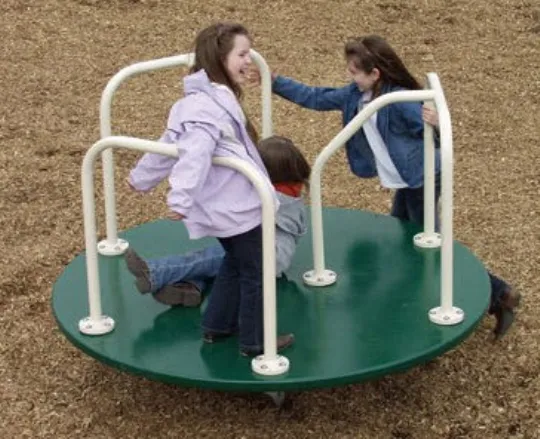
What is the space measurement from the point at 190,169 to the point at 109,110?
110cm

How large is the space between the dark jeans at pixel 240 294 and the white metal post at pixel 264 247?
11 centimetres

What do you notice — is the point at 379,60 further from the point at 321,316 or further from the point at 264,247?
the point at 264,247

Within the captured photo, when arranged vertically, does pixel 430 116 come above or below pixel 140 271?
above

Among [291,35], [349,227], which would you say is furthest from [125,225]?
[291,35]

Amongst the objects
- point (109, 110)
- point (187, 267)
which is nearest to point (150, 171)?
point (187, 267)

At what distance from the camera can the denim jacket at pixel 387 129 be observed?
13.4ft

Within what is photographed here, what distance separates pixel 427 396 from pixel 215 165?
3.94 feet

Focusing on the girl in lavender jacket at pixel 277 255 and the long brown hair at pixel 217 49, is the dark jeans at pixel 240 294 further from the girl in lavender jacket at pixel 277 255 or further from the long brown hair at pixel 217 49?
the long brown hair at pixel 217 49

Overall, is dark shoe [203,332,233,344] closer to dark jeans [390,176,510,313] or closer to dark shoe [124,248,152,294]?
dark shoe [124,248,152,294]

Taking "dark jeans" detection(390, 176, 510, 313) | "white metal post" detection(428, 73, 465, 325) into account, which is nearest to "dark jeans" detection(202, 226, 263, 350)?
"white metal post" detection(428, 73, 465, 325)

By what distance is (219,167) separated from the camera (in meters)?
3.22

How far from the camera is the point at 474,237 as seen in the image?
5070 millimetres

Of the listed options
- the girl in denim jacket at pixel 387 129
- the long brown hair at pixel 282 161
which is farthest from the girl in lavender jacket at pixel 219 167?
the girl in denim jacket at pixel 387 129

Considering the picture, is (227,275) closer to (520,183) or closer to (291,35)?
(520,183)
